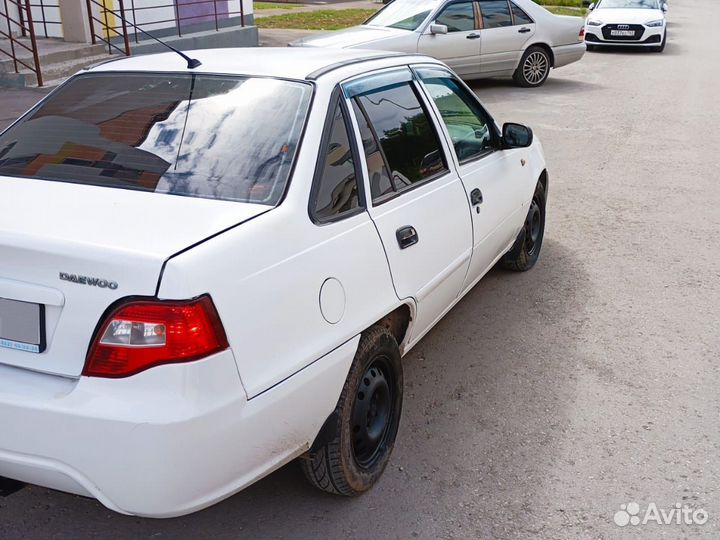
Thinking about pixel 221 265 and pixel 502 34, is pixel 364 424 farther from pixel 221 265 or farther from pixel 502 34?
pixel 502 34

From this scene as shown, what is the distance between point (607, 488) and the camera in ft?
11.3

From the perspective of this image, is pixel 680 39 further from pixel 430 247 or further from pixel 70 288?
pixel 70 288

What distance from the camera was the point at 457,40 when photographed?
43.2 ft

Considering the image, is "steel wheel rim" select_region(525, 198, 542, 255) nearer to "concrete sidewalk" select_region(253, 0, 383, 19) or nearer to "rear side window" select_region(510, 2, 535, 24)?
"rear side window" select_region(510, 2, 535, 24)

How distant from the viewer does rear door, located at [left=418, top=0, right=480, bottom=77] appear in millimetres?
12805

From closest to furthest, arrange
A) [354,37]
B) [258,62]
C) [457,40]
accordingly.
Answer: [258,62], [354,37], [457,40]

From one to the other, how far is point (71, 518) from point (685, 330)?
369 centimetres

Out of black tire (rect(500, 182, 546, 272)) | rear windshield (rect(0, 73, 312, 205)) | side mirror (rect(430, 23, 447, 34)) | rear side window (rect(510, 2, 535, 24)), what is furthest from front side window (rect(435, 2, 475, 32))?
rear windshield (rect(0, 73, 312, 205))

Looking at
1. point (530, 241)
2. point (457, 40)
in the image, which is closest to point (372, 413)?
point (530, 241)

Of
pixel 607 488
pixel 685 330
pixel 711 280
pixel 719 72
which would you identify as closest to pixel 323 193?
pixel 607 488

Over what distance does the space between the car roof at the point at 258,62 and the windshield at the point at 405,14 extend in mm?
9286

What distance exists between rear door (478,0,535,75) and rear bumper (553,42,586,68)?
0.73 metres

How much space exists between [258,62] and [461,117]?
1.40m

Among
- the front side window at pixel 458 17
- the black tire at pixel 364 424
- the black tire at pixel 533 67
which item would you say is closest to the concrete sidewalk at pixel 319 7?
the black tire at pixel 533 67
